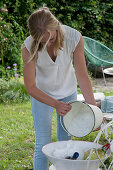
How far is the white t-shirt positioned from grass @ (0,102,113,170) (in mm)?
1088

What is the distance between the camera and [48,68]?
209 cm

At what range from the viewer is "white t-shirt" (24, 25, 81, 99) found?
6.75ft

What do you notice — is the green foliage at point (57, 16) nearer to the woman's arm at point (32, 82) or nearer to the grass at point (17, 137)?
the grass at point (17, 137)

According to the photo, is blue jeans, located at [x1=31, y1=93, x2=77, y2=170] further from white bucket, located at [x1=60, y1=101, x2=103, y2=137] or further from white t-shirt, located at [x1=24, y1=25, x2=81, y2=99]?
white bucket, located at [x1=60, y1=101, x2=103, y2=137]

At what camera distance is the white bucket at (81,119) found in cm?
176

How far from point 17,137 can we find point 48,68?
1.78 metres

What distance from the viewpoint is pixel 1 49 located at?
21.3 ft

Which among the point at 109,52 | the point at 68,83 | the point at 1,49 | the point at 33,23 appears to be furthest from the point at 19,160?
the point at 109,52

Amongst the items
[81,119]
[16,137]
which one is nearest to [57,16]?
[16,137]

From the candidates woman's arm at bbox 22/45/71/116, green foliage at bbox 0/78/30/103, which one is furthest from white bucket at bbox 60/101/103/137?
green foliage at bbox 0/78/30/103

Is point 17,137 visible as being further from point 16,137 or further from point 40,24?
point 40,24

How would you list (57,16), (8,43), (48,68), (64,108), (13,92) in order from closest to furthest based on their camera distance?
(64,108) < (48,68) < (13,92) < (8,43) < (57,16)

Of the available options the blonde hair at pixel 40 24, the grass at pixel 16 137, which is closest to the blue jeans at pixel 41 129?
the blonde hair at pixel 40 24

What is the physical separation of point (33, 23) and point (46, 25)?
79 mm
